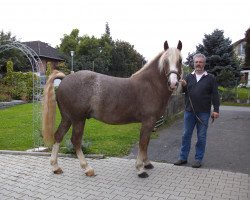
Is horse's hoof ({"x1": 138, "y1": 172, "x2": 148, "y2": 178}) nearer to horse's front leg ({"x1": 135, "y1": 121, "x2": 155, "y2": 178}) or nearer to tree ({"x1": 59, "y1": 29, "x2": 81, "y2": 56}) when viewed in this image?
horse's front leg ({"x1": 135, "y1": 121, "x2": 155, "y2": 178})

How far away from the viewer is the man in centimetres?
586

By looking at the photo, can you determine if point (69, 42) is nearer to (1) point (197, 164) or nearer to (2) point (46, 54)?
(2) point (46, 54)

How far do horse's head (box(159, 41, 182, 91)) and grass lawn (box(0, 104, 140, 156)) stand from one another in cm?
257

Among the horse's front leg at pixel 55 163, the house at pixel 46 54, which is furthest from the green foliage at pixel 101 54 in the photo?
the horse's front leg at pixel 55 163

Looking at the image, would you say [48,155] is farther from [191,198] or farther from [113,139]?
[191,198]

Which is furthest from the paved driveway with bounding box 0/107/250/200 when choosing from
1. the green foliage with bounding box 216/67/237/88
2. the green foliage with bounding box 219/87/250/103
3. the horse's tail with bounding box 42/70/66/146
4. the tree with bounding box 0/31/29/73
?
the tree with bounding box 0/31/29/73

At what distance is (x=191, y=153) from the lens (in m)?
7.11

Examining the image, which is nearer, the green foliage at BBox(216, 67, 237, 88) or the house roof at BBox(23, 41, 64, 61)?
the green foliage at BBox(216, 67, 237, 88)

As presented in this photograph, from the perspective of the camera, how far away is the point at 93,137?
8.51 m

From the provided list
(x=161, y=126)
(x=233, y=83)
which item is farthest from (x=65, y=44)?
(x=161, y=126)

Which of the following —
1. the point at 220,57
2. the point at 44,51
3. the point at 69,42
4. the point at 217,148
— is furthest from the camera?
the point at 69,42

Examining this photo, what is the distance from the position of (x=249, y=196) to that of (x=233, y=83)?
23441 mm

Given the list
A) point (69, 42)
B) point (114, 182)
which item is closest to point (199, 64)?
point (114, 182)

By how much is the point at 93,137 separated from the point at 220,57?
2027cm
